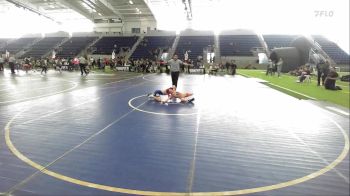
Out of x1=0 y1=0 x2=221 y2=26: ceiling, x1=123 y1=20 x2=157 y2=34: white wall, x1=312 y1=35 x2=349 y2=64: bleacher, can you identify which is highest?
x1=0 y1=0 x2=221 y2=26: ceiling

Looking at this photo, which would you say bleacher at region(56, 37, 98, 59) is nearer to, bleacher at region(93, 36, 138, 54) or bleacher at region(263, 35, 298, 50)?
bleacher at region(93, 36, 138, 54)

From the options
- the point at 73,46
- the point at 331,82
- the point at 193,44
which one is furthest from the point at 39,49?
the point at 331,82

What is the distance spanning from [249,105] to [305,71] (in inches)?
419

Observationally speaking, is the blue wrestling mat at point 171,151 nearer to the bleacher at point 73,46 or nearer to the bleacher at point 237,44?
the bleacher at point 237,44

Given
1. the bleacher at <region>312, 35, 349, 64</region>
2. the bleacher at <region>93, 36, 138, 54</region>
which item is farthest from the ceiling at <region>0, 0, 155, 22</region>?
the bleacher at <region>312, 35, 349, 64</region>

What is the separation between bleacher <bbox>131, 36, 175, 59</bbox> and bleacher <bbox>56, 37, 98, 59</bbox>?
9.95m

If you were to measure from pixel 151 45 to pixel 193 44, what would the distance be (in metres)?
6.95

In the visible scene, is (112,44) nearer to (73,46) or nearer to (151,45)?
(151,45)

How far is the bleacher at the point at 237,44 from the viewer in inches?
1622

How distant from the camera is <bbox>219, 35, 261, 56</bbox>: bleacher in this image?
41188 millimetres

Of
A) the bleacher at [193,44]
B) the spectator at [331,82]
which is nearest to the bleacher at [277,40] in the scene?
the bleacher at [193,44]

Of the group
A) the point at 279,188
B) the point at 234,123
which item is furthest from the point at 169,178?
the point at 234,123

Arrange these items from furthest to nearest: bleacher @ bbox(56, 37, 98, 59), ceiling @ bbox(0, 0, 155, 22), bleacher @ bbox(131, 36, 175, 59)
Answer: bleacher @ bbox(56, 37, 98, 59), bleacher @ bbox(131, 36, 175, 59), ceiling @ bbox(0, 0, 155, 22)

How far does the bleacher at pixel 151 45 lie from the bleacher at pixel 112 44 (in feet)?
7.03
